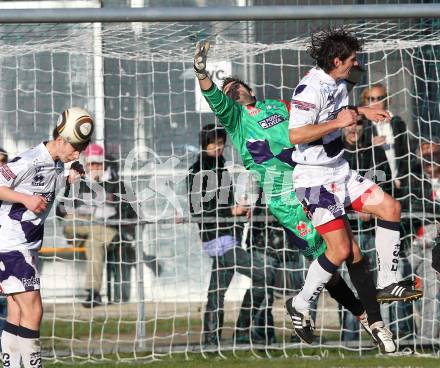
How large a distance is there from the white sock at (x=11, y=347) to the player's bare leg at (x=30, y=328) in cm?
9

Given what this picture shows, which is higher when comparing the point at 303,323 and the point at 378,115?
the point at 378,115

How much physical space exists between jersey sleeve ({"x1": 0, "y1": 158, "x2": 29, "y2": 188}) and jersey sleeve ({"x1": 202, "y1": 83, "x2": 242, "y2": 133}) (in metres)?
1.37

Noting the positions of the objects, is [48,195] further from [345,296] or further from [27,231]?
[345,296]

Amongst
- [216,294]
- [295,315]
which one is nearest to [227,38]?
[216,294]

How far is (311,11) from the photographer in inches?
304

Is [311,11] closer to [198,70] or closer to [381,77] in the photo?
[198,70]

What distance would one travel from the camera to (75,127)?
7.60 m

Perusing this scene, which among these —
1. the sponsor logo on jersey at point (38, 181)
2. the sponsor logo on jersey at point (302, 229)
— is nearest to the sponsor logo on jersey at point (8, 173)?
the sponsor logo on jersey at point (38, 181)

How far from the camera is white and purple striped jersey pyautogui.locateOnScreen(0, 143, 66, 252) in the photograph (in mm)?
7684

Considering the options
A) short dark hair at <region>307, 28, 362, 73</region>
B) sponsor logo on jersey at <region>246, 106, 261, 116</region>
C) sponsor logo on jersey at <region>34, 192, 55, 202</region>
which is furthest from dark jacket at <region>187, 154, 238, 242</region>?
short dark hair at <region>307, 28, 362, 73</region>

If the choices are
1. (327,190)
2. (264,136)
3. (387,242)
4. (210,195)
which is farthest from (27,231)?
(210,195)

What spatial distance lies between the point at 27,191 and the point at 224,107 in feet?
5.03

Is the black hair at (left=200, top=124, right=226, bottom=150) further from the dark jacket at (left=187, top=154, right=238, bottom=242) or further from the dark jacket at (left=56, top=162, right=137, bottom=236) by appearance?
the dark jacket at (left=56, top=162, right=137, bottom=236)

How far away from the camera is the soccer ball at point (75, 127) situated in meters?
7.59
